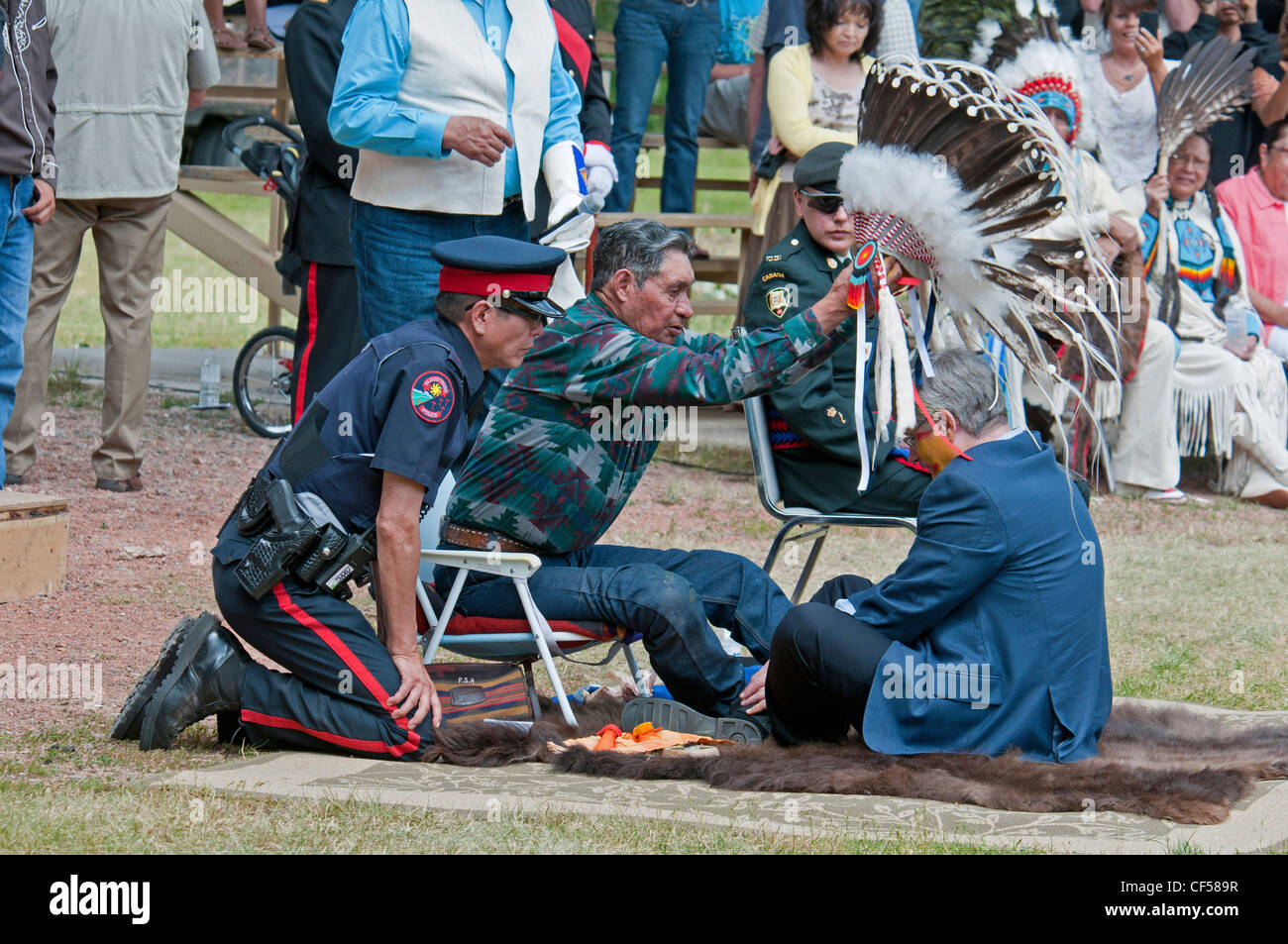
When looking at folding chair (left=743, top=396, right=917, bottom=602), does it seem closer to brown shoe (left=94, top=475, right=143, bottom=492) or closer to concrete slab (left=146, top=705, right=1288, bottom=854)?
concrete slab (left=146, top=705, right=1288, bottom=854)

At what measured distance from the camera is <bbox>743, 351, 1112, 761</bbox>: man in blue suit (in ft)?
12.5

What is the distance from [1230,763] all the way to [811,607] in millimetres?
1114

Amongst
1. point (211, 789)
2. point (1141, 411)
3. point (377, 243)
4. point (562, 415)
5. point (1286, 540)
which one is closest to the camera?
point (211, 789)

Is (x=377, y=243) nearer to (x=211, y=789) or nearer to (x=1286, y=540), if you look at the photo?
(x=211, y=789)

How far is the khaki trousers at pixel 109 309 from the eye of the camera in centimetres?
676

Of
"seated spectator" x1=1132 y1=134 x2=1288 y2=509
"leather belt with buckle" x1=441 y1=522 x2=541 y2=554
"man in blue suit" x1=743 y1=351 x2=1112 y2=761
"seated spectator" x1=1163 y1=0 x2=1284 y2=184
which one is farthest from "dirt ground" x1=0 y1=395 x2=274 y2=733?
"seated spectator" x1=1163 y1=0 x2=1284 y2=184

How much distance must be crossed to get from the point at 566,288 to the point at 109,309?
280cm

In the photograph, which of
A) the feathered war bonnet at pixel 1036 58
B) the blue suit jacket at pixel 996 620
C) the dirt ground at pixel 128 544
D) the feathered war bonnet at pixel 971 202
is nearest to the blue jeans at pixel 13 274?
the dirt ground at pixel 128 544

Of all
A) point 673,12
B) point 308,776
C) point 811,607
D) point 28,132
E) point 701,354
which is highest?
point 673,12

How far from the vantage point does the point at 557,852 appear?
3.30m

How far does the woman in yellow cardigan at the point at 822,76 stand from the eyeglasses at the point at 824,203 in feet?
7.78

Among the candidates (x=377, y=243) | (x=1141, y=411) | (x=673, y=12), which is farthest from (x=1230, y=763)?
(x=673, y=12)

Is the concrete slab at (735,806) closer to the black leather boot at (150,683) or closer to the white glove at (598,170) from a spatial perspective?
the black leather boot at (150,683)

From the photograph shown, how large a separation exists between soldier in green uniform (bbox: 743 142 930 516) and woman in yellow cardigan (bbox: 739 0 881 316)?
2.29m
